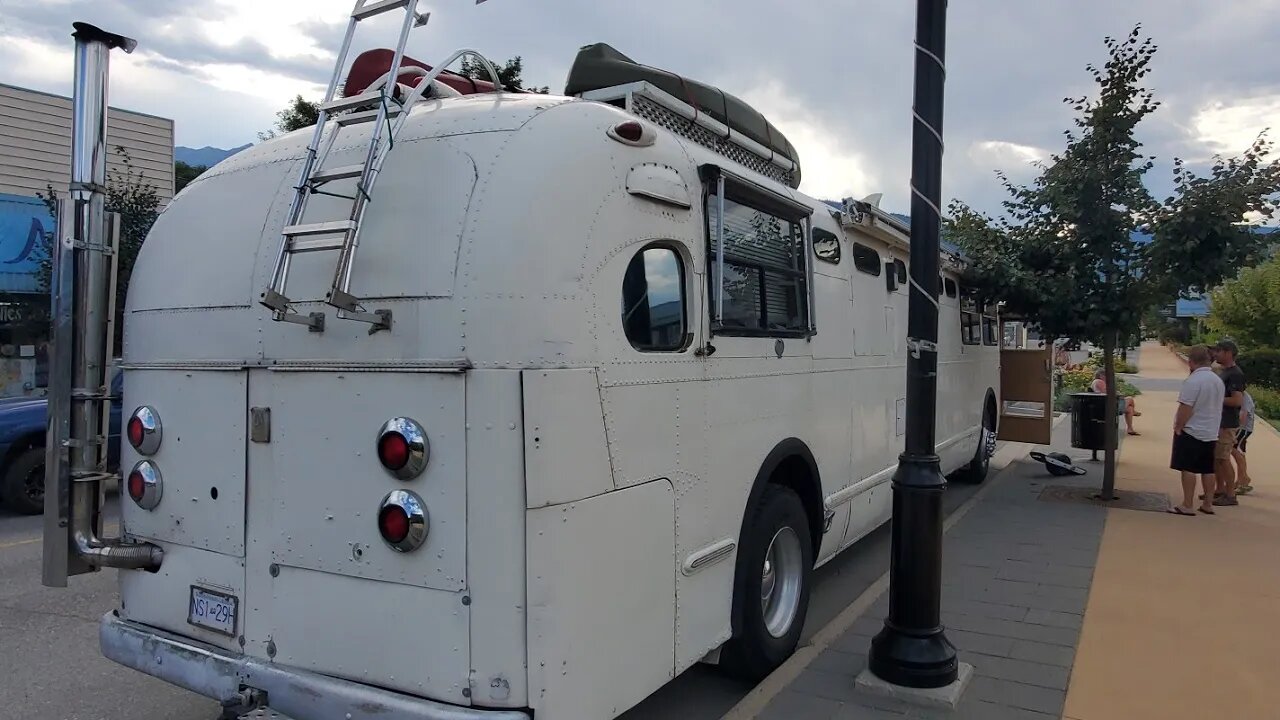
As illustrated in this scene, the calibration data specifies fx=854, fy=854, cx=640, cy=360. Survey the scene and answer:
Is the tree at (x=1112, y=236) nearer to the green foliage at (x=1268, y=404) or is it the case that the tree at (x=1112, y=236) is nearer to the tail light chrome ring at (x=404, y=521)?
the tail light chrome ring at (x=404, y=521)

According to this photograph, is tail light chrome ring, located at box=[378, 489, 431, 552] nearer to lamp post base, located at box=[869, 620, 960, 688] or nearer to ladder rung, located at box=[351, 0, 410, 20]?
ladder rung, located at box=[351, 0, 410, 20]

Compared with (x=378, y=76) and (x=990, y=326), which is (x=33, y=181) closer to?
(x=378, y=76)

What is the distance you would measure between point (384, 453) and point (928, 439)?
9.23 ft

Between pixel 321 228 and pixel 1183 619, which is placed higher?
pixel 321 228

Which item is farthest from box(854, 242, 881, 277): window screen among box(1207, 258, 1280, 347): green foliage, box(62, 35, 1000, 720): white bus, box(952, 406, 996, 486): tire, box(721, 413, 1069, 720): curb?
box(1207, 258, 1280, 347): green foliage

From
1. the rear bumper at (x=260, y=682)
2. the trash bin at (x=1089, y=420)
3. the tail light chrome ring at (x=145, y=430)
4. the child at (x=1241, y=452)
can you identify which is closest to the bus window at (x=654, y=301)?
the rear bumper at (x=260, y=682)

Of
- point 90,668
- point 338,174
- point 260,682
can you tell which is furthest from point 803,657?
point 90,668

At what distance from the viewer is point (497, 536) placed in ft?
9.51

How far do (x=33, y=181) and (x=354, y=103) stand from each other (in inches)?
677

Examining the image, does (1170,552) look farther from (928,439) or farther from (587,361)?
(587,361)

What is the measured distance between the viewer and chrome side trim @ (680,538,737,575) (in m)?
3.68

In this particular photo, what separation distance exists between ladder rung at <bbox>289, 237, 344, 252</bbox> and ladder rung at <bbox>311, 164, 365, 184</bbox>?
22 centimetres

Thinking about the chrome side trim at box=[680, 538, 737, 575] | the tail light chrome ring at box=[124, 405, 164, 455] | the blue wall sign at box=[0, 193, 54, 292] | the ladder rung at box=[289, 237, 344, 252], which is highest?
the blue wall sign at box=[0, 193, 54, 292]

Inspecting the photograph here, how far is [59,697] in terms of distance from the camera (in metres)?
4.61
